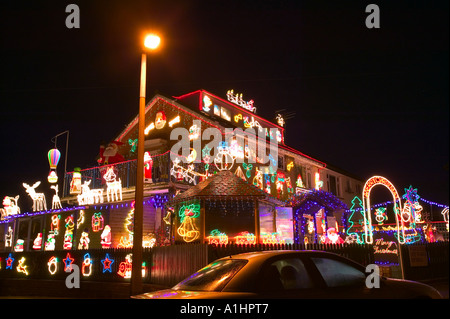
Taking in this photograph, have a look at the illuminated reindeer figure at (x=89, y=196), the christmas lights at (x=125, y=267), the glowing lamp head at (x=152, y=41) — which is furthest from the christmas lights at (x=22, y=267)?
the glowing lamp head at (x=152, y=41)

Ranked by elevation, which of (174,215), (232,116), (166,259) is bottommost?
(166,259)

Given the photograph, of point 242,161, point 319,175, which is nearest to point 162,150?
point 242,161

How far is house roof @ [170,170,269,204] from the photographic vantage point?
45.6ft

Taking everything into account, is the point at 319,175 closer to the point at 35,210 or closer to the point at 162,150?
the point at 162,150

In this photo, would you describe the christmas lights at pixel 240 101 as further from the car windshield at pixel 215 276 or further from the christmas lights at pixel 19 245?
the car windshield at pixel 215 276

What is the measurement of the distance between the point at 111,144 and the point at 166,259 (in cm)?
1059

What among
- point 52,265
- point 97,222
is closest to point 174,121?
point 97,222

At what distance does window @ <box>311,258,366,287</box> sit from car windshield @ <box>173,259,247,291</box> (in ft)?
4.05

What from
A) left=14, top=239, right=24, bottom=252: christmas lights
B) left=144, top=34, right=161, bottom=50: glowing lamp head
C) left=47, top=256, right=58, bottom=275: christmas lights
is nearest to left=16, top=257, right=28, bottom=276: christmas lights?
left=47, top=256, right=58, bottom=275: christmas lights

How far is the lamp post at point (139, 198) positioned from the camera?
28.6 ft

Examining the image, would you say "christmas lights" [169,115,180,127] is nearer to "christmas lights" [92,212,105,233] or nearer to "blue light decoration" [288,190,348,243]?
"christmas lights" [92,212,105,233]

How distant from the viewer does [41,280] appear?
1504 centimetres

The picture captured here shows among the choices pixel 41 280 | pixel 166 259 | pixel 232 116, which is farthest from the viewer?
pixel 232 116

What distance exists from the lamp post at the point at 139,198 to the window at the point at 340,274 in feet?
15.5
